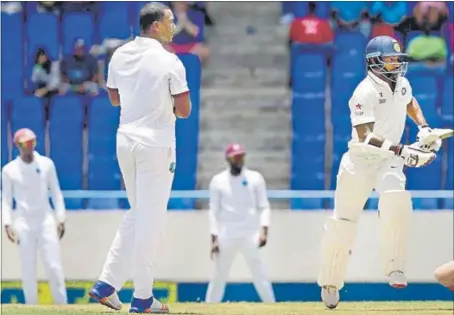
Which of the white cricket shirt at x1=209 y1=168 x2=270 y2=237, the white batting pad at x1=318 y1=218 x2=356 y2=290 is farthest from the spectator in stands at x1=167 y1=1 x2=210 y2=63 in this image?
the white batting pad at x1=318 y1=218 x2=356 y2=290

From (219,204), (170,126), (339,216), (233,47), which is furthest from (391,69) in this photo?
(233,47)

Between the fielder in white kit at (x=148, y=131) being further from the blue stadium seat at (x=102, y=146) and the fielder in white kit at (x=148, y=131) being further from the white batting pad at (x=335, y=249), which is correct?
the blue stadium seat at (x=102, y=146)

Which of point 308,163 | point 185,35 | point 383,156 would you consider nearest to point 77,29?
point 185,35

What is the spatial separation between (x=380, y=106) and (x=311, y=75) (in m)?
6.57

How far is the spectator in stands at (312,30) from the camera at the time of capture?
15.5 meters

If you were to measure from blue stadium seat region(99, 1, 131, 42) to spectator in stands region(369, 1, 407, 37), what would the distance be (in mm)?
2831

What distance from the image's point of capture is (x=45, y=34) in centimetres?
1590

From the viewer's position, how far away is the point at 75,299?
13938mm

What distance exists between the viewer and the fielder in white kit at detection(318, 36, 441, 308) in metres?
8.75

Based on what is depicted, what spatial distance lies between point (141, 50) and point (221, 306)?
86.7 inches

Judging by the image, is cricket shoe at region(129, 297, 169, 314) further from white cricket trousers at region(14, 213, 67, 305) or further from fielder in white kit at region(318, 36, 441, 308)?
white cricket trousers at region(14, 213, 67, 305)

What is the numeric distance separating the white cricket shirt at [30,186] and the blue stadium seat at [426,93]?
4.42 metres

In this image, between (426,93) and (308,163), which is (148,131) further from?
(426,93)

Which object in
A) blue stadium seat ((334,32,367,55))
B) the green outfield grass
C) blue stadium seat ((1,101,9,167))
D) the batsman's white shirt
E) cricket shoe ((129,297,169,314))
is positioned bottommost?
the green outfield grass
